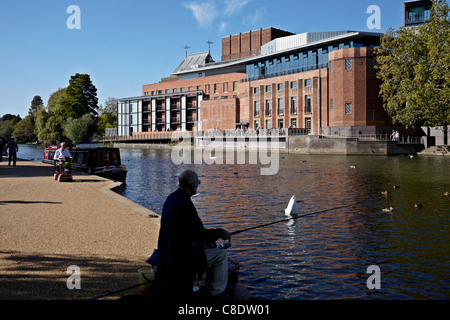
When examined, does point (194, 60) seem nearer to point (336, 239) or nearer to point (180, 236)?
point (336, 239)

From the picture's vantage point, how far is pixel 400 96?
46500 mm

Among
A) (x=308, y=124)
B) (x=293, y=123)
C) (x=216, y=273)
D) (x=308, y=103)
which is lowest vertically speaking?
(x=216, y=273)

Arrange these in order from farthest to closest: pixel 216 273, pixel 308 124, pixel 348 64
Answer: pixel 308 124 → pixel 348 64 → pixel 216 273

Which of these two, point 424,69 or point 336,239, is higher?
point 424,69

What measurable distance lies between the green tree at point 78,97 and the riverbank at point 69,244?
78.8m

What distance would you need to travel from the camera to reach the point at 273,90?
71188 millimetres

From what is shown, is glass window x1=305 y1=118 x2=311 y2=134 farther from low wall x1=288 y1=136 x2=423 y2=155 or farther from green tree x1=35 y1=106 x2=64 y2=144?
green tree x1=35 y1=106 x2=64 y2=144

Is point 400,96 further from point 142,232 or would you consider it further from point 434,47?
point 142,232

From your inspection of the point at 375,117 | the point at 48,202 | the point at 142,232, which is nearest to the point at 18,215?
the point at 48,202

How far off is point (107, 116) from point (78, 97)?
93.4ft

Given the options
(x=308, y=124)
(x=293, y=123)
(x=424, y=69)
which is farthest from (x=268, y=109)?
(x=424, y=69)

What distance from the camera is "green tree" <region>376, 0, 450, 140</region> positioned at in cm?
4281

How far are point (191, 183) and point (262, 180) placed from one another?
2013 centimetres

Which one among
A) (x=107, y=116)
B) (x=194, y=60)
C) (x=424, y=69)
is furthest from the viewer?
(x=107, y=116)
